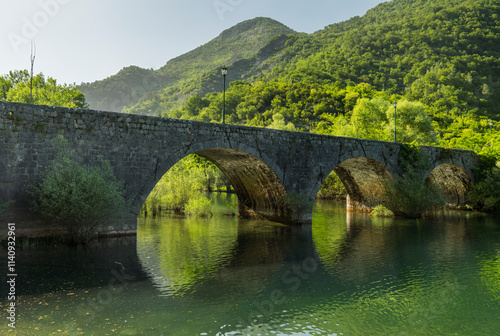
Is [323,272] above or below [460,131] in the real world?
below

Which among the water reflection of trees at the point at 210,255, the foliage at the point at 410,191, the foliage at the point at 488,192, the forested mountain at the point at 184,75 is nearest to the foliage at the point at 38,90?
the water reflection of trees at the point at 210,255

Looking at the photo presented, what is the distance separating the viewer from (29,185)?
39.2 ft

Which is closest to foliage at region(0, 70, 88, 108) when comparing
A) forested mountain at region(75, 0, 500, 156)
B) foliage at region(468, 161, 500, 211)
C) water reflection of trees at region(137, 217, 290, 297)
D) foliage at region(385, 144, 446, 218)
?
forested mountain at region(75, 0, 500, 156)

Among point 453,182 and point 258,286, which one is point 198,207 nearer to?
point 258,286

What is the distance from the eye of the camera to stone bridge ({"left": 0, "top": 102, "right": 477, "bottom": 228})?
12039 mm

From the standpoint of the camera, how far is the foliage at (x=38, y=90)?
43406mm

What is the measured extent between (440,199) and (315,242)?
40.4ft

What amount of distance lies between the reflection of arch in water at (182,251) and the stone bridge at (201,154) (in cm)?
211

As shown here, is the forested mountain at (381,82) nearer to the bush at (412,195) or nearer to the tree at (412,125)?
the tree at (412,125)

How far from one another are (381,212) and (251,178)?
984 centimetres

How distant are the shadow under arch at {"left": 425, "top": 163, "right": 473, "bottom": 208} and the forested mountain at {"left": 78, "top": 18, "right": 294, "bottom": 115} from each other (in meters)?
75.4

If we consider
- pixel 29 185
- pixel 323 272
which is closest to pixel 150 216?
pixel 29 185

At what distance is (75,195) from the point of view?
1186 centimetres

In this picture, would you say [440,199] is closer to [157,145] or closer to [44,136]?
[157,145]
